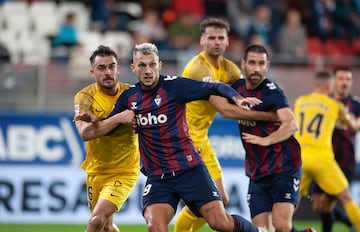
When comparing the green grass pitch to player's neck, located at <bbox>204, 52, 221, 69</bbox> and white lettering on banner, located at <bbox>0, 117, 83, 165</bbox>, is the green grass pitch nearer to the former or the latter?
white lettering on banner, located at <bbox>0, 117, 83, 165</bbox>

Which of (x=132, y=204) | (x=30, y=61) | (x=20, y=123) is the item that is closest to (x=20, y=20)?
(x=30, y=61)

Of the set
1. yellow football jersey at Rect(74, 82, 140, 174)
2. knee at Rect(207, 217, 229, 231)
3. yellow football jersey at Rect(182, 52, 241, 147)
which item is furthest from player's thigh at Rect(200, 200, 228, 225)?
yellow football jersey at Rect(182, 52, 241, 147)

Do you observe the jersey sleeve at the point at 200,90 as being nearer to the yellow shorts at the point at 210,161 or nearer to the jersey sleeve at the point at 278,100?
the jersey sleeve at the point at 278,100

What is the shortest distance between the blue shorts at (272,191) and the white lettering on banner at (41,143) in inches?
206

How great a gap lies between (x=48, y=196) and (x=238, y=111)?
19.2 ft

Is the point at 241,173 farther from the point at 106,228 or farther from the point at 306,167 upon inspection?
the point at 106,228

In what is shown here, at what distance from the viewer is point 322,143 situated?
39.9 ft

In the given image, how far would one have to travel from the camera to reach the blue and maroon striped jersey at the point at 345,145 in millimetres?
13125

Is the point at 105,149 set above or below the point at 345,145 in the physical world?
above

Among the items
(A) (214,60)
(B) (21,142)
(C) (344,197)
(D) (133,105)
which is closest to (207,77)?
(A) (214,60)

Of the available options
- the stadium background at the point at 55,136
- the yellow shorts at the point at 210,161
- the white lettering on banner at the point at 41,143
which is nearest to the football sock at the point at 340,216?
the stadium background at the point at 55,136

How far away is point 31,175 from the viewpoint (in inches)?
572

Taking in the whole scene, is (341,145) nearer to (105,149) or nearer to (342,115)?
(342,115)

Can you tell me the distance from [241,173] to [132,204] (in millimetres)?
1799
